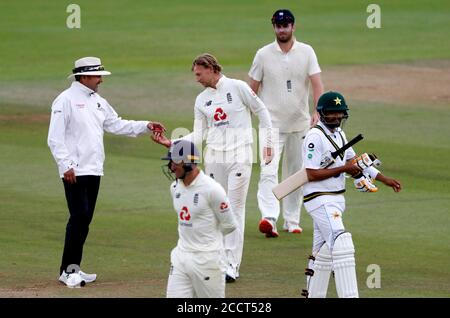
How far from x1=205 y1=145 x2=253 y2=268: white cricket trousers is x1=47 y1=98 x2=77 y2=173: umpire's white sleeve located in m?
1.68

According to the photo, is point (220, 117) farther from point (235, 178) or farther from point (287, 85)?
point (287, 85)

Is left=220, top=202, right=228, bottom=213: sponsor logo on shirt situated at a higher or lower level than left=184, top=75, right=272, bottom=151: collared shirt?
lower

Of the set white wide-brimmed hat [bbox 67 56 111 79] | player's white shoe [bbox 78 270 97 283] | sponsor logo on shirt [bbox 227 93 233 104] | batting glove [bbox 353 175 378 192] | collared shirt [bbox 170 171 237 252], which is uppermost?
white wide-brimmed hat [bbox 67 56 111 79]

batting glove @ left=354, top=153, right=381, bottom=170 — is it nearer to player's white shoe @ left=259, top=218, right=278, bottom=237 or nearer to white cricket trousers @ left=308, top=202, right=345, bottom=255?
white cricket trousers @ left=308, top=202, right=345, bottom=255

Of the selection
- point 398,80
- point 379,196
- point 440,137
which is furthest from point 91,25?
point 379,196

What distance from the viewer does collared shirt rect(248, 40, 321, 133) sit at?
17188 mm

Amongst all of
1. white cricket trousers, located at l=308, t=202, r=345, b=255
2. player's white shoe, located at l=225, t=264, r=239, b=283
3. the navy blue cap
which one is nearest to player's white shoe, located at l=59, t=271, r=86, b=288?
player's white shoe, located at l=225, t=264, r=239, b=283

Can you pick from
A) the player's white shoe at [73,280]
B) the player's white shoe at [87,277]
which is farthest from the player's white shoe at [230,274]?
the player's white shoe at [73,280]

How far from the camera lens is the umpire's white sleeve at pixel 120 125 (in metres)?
14.5

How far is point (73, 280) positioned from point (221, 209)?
2.83 metres

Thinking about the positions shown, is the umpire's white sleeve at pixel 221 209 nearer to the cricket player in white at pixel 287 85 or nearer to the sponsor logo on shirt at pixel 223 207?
the sponsor logo on shirt at pixel 223 207

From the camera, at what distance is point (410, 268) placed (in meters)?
14.8

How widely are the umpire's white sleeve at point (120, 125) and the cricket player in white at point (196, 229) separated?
2.90m
